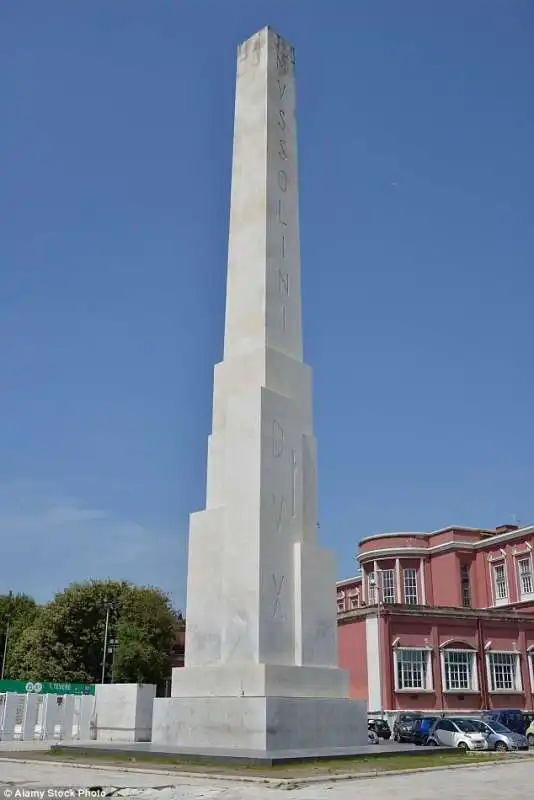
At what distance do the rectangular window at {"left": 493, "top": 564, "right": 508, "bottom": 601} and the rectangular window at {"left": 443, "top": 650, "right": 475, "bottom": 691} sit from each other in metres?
11.7

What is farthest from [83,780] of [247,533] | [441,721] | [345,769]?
[441,721]

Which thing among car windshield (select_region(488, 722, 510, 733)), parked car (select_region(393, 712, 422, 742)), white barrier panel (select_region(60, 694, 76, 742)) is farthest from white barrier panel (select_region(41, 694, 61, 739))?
A: car windshield (select_region(488, 722, 510, 733))

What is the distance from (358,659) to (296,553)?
2309cm

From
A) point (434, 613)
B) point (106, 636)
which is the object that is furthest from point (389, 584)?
point (106, 636)

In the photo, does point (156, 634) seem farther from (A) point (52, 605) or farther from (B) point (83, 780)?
(B) point (83, 780)

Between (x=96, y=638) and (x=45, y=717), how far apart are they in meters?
23.7

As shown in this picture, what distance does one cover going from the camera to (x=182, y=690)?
55.3ft

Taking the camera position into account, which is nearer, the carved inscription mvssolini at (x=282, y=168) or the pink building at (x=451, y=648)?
the carved inscription mvssolini at (x=282, y=168)

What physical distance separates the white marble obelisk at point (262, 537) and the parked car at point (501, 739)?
10.1 m

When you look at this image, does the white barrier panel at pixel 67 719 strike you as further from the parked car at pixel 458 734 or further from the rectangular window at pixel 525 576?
the rectangular window at pixel 525 576

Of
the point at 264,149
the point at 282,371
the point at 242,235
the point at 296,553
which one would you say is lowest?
the point at 296,553

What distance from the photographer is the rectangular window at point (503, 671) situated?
3975cm

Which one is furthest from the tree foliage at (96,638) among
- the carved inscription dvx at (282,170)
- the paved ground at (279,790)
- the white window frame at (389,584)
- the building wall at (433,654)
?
the paved ground at (279,790)

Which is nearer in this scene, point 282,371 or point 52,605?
point 282,371
